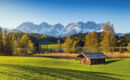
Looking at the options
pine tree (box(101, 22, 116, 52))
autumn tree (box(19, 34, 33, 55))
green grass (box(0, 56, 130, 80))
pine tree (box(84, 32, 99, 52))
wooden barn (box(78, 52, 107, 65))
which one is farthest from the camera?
autumn tree (box(19, 34, 33, 55))

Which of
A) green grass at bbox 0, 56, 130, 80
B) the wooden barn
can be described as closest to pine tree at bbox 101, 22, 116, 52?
the wooden barn

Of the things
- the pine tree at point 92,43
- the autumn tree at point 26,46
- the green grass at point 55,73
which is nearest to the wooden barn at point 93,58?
the green grass at point 55,73

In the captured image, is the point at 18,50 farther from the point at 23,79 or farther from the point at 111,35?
the point at 23,79

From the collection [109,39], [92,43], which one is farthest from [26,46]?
[109,39]

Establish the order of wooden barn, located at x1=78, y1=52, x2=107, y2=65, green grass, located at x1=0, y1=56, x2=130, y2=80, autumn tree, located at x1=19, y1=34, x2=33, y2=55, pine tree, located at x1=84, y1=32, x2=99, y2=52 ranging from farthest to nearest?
autumn tree, located at x1=19, y1=34, x2=33, y2=55
pine tree, located at x1=84, y1=32, x2=99, y2=52
wooden barn, located at x1=78, y1=52, x2=107, y2=65
green grass, located at x1=0, y1=56, x2=130, y2=80

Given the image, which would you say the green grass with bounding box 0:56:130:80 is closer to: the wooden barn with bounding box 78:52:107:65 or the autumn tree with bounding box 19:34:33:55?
the wooden barn with bounding box 78:52:107:65

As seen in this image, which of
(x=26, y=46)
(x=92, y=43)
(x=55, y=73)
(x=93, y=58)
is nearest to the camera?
(x=55, y=73)

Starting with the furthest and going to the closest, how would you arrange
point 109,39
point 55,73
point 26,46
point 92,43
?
point 26,46, point 92,43, point 109,39, point 55,73

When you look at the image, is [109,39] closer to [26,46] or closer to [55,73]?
[55,73]

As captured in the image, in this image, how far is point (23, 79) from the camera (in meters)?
11.9

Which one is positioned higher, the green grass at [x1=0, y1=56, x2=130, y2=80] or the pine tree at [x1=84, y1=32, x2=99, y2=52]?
the pine tree at [x1=84, y1=32, x2=99, y2=52]

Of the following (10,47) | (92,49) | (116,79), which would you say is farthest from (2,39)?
(116,79)

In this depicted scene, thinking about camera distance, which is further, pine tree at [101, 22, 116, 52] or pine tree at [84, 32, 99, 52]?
pine tree at [84, 32, 99, 52]

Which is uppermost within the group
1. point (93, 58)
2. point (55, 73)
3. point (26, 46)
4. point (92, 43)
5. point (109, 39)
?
point (109, 39)
